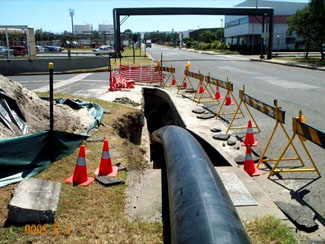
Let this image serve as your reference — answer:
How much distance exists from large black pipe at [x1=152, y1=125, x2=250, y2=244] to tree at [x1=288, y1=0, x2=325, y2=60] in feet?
97.2

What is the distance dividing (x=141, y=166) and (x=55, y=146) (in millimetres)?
1767

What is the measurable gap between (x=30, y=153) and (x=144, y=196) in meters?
2.04

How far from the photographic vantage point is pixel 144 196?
4789 millimetres

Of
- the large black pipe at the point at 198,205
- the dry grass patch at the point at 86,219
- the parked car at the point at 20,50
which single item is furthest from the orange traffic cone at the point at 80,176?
the parked car at the point at 20,50

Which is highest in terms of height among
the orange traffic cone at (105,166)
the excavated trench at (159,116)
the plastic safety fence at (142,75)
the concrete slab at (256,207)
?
the plastic safety fence at (142,75)

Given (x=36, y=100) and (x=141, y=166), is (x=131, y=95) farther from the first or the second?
(x=141, y=166)

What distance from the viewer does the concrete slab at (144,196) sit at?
4277 millimetres

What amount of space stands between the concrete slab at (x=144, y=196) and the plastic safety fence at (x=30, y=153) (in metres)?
1.40

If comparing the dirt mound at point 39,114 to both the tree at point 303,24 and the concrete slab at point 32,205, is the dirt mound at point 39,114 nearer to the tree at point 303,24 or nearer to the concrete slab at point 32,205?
the concrete slab at point 32,205

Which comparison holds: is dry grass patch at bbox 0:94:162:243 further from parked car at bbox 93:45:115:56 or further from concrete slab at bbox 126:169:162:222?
parked car at bbox 93:45:115:56

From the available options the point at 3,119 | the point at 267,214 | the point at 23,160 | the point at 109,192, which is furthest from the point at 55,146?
the point at 267,214

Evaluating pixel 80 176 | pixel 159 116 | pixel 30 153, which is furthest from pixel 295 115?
pixel 30 153

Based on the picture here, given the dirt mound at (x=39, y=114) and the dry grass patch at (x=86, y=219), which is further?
the dirt mound at (x=39, y=114)

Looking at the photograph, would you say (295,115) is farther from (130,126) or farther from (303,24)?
(303,24)
